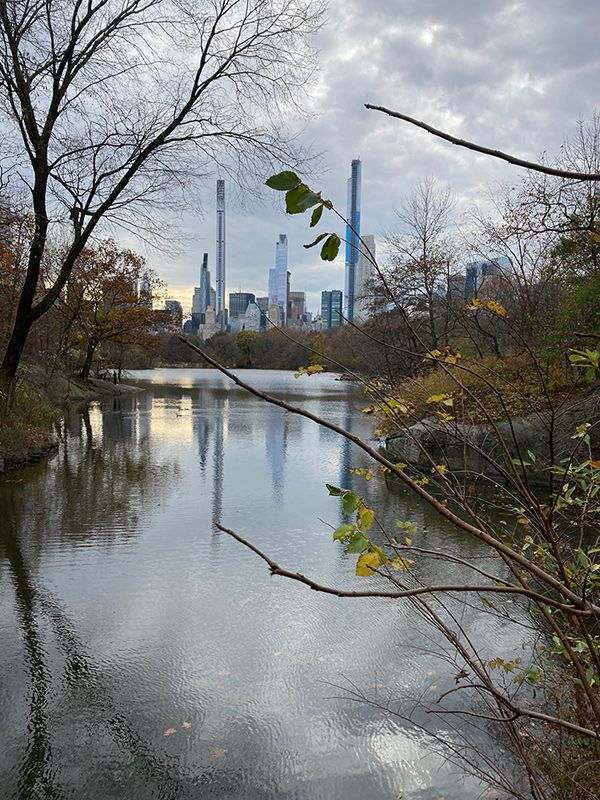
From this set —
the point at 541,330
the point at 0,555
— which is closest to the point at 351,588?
the point at 0,555

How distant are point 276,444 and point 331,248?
10.5m

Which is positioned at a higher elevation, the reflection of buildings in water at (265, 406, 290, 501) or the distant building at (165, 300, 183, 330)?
the distant building at (165, 300, 183, 330)

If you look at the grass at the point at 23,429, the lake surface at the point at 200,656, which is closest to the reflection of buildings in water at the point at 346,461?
the lake surface at the point at 200,656

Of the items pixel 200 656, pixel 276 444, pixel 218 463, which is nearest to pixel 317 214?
pixel 200 656

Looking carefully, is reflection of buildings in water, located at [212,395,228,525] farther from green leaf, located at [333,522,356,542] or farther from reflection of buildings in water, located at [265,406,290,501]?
green leaf, located at [333,522,356,542]

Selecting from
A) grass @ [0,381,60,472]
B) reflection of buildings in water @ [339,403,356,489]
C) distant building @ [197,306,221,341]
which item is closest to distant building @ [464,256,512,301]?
reflection of buildings in water @ [339,403,356,489]

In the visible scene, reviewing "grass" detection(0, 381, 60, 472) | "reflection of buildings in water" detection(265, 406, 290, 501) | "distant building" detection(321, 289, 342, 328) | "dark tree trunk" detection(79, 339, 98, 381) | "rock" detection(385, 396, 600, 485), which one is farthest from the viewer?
"dark tree trunk" detection(79, 339, 98, 381)

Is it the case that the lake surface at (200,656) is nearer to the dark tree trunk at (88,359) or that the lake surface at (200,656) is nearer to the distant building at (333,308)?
the distant building at (333,308)

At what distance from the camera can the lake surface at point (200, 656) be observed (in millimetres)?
2455

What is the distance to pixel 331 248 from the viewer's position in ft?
3.07

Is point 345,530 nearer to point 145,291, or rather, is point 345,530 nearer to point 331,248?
point 331,248

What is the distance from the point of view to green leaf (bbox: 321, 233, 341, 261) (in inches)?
36.8

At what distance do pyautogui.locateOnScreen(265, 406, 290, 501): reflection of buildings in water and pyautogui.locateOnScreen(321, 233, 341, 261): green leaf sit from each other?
6325mm

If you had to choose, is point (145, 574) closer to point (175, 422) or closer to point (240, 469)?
point (240, 469)
